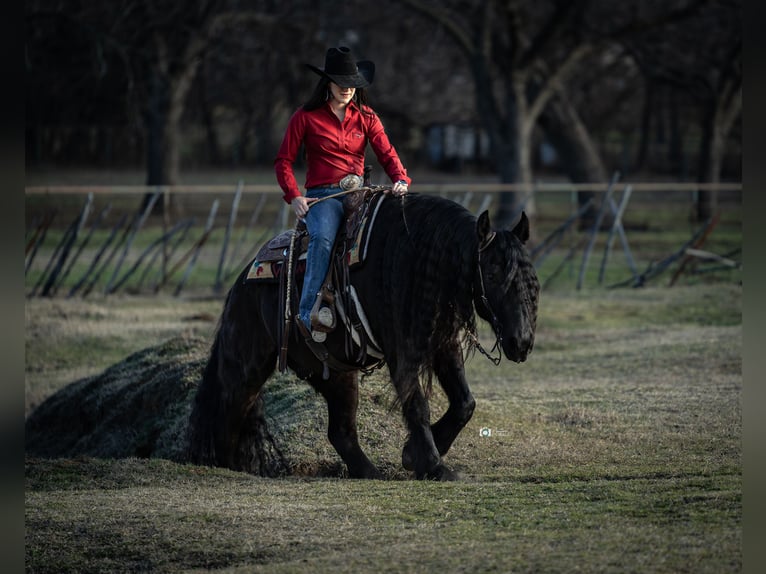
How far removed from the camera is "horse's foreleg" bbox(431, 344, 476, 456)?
704 centimetres

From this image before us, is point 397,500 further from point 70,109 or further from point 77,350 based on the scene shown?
point 70,109

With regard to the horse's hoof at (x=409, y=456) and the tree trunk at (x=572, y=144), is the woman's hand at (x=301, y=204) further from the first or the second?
the tree trunk at (x=572, y=144)

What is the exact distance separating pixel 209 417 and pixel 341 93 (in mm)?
2586

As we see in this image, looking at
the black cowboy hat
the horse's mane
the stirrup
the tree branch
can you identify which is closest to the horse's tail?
the stirrup

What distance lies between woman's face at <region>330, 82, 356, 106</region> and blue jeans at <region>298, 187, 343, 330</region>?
0.61 meters

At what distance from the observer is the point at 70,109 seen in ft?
121

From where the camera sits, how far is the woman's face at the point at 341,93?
7254 mm

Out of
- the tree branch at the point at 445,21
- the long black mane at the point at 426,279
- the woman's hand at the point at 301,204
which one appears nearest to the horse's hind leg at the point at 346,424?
the long black mane at the point at 426,279

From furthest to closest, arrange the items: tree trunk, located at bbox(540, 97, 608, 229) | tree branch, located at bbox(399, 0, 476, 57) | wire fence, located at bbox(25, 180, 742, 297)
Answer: tree trunk, located at bbox(540, 97, 608, 229), tree branch, located at bbox(399, 0, 476, 57), wire fence, located at bbox(25, 180, 742, 297)

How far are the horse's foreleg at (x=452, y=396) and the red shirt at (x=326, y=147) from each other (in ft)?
3.72

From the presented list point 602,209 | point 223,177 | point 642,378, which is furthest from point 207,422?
point 223,177

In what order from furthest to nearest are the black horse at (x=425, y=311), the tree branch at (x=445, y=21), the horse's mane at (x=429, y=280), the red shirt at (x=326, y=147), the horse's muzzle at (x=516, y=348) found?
the tree branch at (x=445, y=21) < the red shirt at (x=326, y=147) < the horse's mane at (x=429, y=280) < the black horse at (x=425, y=311) < the horse's muzzle at (x=516, y=348)

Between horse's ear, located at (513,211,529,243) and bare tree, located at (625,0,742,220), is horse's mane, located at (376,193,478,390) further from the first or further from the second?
bare tree, located at (625,0,742,220)
